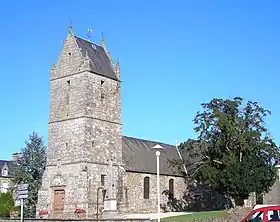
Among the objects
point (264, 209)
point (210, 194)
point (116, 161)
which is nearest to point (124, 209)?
point (116, 161)

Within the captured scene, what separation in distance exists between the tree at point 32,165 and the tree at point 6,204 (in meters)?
2.07

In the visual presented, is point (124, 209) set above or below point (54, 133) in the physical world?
below

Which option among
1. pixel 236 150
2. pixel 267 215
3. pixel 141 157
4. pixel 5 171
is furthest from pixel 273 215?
pixel 5 171

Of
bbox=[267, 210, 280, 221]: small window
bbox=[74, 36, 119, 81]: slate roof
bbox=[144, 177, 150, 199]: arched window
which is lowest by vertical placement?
bbox=[267, 210, 280, 221]: small window

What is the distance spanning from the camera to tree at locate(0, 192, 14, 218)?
160 ft

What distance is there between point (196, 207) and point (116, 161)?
15618 mm

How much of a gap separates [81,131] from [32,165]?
12516 millimetres

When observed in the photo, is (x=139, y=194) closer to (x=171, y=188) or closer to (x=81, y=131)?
(x=171, y=188)

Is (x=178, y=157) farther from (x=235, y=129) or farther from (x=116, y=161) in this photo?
(x=235, y=129)

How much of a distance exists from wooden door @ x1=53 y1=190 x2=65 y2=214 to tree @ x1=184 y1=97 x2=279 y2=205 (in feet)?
45.5

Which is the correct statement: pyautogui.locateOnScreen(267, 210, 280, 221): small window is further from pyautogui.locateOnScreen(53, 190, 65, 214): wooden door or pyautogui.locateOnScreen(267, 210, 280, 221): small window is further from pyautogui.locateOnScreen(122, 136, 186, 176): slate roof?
pyautogui.locateOnScreen(122, 136, 186, 176): slate roof

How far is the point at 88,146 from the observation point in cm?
4456

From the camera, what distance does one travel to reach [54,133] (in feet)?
156

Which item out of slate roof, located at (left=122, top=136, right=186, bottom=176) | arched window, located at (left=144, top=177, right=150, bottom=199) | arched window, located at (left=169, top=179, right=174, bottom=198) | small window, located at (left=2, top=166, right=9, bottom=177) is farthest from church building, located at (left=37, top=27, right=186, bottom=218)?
small window, located at (left=2, top=166, right=9, bottom=177)
